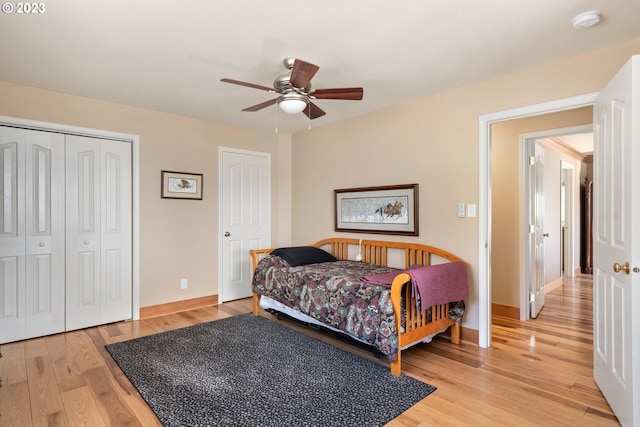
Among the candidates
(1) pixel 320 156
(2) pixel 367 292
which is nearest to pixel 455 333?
(2) pixel 367 292

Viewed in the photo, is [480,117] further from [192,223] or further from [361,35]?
[192,223]

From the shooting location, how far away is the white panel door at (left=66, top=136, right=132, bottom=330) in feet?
11.2

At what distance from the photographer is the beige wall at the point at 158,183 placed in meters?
3.49

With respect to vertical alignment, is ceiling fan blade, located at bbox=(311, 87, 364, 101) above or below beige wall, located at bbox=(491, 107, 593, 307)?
above

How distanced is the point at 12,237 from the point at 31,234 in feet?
0.44

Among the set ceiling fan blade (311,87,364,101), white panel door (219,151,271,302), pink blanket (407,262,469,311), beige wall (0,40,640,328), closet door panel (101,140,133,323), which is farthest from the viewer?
white panel door (219,151,271,302)

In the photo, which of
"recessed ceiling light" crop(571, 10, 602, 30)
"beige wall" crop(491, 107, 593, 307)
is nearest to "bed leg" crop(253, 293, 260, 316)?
"beige wall" crop(491, 107, 593, 307)

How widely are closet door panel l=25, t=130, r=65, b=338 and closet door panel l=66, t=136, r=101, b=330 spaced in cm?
6

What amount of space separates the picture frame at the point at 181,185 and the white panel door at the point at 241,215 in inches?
13.1

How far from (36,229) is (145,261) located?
1.01 metres

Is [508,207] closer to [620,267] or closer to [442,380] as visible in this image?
[620,267]

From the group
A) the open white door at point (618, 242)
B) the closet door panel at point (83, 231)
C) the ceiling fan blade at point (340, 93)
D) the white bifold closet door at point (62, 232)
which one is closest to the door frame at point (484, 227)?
the open white door at point (618, 242)

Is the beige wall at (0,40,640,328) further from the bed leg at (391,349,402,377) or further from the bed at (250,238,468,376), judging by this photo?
the bed leg at (391,349,402,377)

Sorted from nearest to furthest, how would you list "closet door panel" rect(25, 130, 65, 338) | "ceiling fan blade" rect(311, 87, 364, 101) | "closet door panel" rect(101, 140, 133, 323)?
"ceiling fan blade" rect(311, 87, 364, 101) → "closet door panel" rect(25, 130, 65, 338) → "closet door panel" rect(101, 140, 133, 323)
